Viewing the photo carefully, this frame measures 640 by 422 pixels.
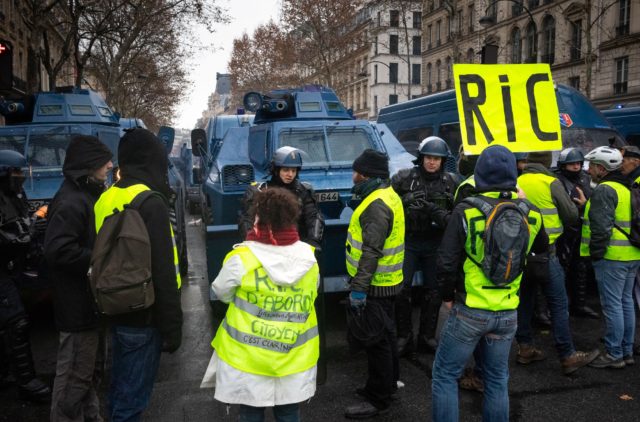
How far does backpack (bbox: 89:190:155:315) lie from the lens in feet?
9.45

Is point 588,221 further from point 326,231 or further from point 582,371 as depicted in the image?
point 326,231

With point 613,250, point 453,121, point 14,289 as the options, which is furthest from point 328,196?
point 453,121

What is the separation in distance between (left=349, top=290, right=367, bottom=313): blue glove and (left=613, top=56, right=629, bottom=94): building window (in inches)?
1251

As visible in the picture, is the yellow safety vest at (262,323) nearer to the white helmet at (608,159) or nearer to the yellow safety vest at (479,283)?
the yellow safety vest at (479,283)

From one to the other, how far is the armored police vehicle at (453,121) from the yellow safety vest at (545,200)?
333cm

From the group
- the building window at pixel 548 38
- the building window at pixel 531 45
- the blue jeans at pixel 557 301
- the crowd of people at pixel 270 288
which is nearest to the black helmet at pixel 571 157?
the blue jeans at pixel 557 301

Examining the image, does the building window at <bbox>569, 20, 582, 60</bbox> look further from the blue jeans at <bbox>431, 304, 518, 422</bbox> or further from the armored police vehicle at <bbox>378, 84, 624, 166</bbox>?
the blue jeans at <bbox>431, 304, 518, 422</bbox>

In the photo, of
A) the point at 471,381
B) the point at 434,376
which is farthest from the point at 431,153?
the point at 434,376

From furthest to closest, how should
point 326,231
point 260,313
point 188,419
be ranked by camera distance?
point 326,231 → point 188,419 → point 260,313

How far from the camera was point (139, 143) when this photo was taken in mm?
3166

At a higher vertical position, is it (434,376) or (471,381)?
(434,376)

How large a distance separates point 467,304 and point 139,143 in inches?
79.5

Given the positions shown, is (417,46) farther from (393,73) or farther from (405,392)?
(405,392)

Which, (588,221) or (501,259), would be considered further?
(588,221)
